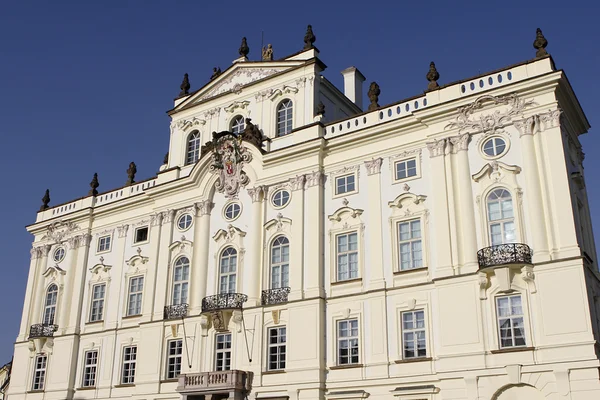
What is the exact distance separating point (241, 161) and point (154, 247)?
647 cm

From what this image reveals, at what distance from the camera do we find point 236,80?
3541 cm

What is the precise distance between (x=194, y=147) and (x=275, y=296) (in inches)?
429

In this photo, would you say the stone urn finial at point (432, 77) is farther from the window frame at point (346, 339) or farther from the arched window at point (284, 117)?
the window frame at point (346, 339)

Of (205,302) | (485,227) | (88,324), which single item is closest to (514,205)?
(485,227)

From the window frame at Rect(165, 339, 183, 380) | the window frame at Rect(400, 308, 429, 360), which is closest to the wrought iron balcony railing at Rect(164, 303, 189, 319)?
the window frame at Rect(165, 339, 183, 380)

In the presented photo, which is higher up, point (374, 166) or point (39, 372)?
point (374, 166)

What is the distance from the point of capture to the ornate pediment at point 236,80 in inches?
1359

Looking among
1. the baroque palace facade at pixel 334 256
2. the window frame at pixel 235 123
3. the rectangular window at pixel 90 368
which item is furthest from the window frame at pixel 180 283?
the window frame at pixel 235 123

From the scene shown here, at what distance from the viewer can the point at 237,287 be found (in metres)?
30.6

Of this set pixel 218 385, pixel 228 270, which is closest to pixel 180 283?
pixel 228 270

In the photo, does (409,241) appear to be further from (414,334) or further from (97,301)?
(97,301)

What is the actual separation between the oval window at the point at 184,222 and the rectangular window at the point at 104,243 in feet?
18.3

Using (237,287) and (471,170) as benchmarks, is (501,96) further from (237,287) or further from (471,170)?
(237,287)

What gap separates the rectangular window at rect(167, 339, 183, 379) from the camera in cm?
3102
